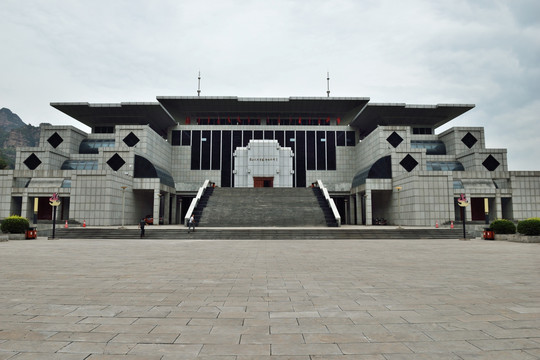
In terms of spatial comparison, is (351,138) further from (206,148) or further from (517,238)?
(517,238)

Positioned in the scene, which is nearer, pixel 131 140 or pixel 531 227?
pixel 531 227

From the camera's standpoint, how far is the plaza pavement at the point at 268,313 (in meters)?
3.92

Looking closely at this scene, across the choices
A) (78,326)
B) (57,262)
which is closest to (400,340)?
(78,326)

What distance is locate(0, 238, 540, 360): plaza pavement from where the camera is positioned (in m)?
3.92

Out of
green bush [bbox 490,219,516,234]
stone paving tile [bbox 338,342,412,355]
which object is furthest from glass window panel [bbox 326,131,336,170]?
stone paving tile [bbox 338,342,412,355]

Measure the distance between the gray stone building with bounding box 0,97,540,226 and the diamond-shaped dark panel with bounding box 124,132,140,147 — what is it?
0.14m

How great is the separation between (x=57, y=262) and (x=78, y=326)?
825 centimetres

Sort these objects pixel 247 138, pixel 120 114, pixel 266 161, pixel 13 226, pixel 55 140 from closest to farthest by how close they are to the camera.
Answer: pixel 13 226 → pixel 55 140 → pixel 266 161 → pixel 120 114 → pixel 247 138

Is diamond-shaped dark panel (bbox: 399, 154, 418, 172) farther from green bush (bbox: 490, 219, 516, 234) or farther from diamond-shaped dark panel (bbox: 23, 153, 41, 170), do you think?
diamond-shaped dark panel (bbox: 23, 153, 41, 170)

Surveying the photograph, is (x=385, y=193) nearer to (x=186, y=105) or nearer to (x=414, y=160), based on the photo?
(x=414, y=160)

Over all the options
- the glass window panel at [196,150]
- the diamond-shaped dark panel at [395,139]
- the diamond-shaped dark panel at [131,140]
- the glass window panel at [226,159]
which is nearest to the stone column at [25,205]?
the diamond-shaped dark panel at [131,140]

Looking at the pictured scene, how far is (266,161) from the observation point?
5278 centimetres

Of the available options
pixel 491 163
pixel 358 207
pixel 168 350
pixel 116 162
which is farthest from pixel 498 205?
pixel 116 162

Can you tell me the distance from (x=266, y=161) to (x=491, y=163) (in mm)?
30987
